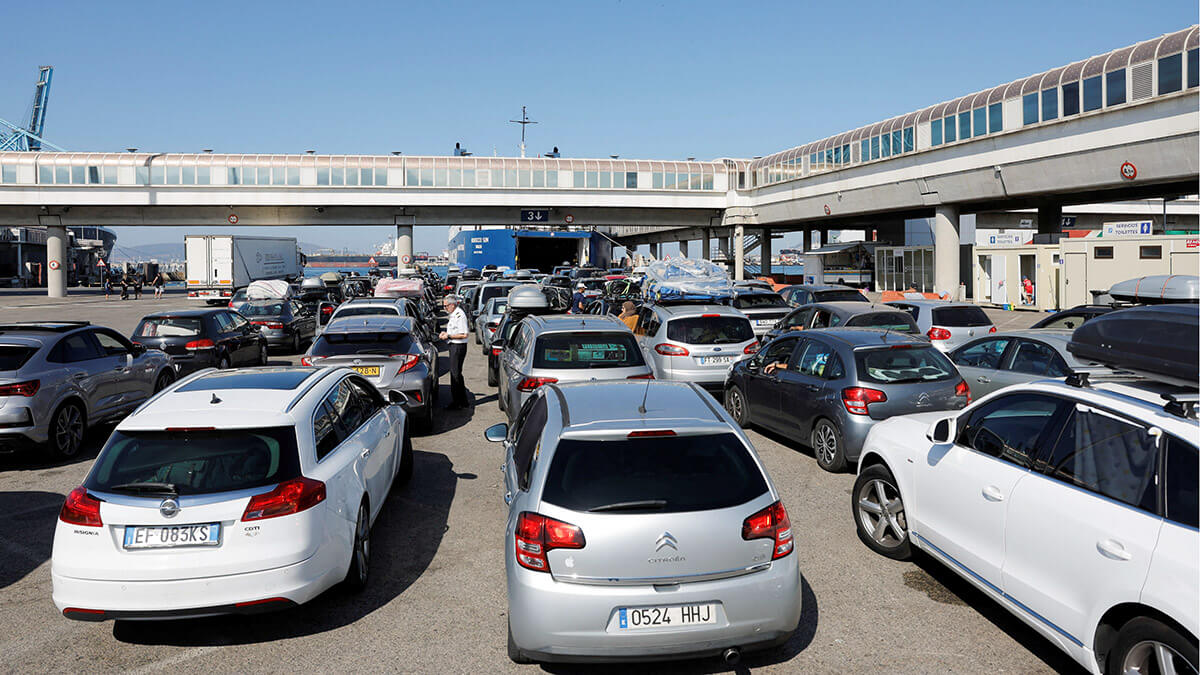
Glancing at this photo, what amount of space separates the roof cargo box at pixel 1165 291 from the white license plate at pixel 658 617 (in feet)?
37.6

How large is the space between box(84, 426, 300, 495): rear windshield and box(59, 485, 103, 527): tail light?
85 millimetres

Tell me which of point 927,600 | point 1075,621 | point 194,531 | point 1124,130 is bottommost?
point 927,600

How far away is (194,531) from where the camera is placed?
4.79 metres

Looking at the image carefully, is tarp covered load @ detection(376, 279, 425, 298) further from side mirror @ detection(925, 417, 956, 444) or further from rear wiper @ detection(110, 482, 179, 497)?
side mirror @ detection(925, 417, 956, 444)

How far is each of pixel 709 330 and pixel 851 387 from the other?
179 inches

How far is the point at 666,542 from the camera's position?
4148mm

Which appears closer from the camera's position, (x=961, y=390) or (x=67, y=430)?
(x=961, y=390)

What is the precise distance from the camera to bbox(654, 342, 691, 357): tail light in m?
12.9

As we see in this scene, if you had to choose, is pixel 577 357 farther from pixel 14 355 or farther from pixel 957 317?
pixel 957 317

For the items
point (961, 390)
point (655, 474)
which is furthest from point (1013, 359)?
point (655, 474)

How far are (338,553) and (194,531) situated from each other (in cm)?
85

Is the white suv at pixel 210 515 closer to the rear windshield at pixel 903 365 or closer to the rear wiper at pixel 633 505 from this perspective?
the rear wiper at pixel 633 505

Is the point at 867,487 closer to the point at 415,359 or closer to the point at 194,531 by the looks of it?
the point at 194,531

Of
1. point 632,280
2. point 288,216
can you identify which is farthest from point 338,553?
point 288,216
